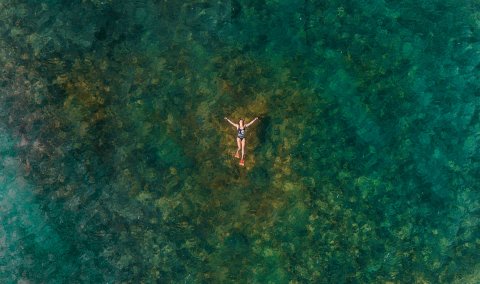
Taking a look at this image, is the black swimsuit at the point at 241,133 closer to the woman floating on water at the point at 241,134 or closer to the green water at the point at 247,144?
the woman floating on water at the point at 241,134

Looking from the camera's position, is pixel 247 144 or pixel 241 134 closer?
pixel 241 134

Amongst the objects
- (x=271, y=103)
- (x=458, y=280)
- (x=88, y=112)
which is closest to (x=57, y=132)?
(x=88, y=112)

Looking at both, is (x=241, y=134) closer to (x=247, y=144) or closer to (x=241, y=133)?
(x=241, y=133)

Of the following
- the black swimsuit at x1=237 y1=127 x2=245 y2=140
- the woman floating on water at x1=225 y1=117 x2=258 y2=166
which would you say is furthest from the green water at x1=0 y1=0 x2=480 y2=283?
the black swimsuit at x1=237 y1=127 x2=245 y2=140

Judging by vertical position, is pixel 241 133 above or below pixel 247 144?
above

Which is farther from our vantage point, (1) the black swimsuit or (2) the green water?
(2) the green water

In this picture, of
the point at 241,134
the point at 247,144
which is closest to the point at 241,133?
the point at 241,134

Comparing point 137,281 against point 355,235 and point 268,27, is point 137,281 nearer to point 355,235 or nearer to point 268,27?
point 355,235

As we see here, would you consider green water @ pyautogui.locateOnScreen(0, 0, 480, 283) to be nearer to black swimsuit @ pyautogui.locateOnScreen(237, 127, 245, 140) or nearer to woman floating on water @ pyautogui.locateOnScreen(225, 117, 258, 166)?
woman floating on water @ pyautogui.locateOnScreen(225, 117, 258, 166)
